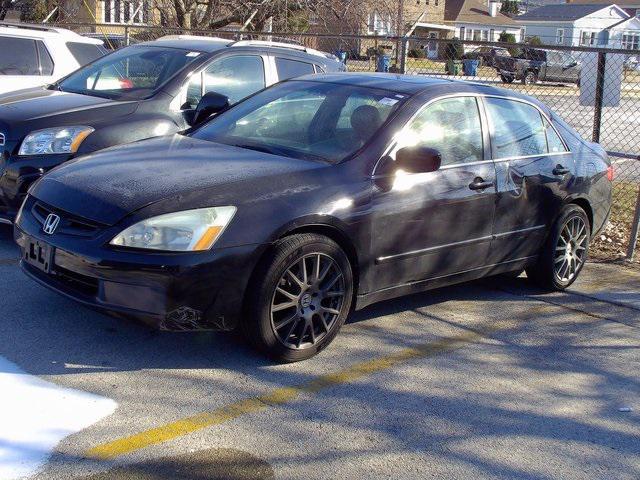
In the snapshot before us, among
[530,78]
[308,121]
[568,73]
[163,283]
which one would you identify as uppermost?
[568,73]

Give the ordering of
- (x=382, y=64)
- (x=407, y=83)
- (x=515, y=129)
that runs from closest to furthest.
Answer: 1. (x=407, y=83)
2. (x=515, y=129)
3. (x=382, y=64)

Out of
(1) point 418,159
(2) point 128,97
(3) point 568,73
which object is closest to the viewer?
(1) point 418,159

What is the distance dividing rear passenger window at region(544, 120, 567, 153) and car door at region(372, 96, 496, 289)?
90 centimetres

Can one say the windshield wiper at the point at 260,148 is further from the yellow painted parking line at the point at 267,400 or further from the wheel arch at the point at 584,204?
the wheel arch at the point at 584,204

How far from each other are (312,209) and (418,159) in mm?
857

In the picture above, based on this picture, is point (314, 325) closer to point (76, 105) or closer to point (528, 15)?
point (76, 105)

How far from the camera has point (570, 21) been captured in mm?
69438

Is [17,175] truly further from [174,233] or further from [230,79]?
[174,233]

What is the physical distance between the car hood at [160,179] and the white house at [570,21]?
2548 inches

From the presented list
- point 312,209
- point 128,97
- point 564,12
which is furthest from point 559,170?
point 564,12

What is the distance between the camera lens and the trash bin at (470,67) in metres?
17.4

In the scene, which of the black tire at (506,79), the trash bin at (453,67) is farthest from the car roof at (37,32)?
the black tire at (506,79)

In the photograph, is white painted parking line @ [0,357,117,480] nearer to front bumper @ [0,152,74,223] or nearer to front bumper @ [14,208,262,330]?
front bumper @ [14,208,262,330]

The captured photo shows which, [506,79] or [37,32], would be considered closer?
[37,32]
